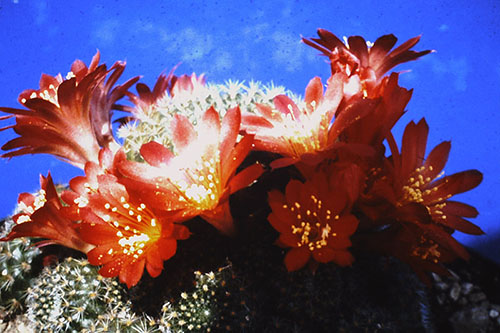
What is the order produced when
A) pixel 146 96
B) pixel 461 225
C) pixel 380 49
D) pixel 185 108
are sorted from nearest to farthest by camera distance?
pixel 461 225 < pixel 380 49 < pixel 185 108 < pixel 146 96

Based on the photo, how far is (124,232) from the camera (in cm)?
90

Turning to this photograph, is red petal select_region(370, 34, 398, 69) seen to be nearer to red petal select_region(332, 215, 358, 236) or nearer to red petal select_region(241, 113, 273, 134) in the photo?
red petal select_region(241, 113, 273, 134)

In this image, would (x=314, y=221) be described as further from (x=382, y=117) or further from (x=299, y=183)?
(x=382, y=117)

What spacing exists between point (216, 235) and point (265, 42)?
1.04 m

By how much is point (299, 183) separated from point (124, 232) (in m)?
0.36

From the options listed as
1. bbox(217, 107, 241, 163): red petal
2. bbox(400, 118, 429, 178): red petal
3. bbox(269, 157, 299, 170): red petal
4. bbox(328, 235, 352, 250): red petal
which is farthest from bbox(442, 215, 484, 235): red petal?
bbox(217, 107, 241, 163): red petal

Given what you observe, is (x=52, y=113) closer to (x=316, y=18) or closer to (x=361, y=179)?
(x=361, y=179)

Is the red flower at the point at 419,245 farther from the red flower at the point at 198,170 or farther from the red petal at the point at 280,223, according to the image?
the red flower at the point at 198,170

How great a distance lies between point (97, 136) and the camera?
47.4 inches

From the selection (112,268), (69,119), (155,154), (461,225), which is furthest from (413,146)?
(69,119)

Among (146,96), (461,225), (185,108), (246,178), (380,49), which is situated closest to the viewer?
(246,178)

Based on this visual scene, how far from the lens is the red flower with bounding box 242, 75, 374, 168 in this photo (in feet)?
2.93

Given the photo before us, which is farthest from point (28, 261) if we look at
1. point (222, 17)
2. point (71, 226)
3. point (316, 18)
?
point (316, 18)

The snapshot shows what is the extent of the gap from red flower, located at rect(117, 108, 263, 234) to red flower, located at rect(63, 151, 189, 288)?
38 millimetres
